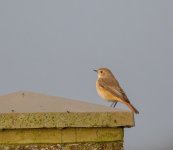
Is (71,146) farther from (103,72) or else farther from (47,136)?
(103,72)

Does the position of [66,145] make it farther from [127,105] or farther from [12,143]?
[127,105]

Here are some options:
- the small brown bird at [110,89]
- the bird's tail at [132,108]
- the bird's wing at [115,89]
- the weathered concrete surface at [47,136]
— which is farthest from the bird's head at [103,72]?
the weathered concrete surface at [47,136]

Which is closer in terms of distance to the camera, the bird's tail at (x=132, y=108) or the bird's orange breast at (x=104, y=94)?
the bird's tail at (x=132, y=108)

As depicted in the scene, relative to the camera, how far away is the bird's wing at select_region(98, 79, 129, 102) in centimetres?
1295

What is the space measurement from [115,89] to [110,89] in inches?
5.8

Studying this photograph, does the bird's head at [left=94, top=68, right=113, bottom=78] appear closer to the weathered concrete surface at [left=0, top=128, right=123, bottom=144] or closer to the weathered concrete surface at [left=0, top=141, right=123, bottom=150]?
the weathered concrete surface at [left=0, top=141, right=123, bottom=150]

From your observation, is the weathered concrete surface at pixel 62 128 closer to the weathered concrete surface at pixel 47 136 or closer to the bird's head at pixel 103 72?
the weathered concrete surface at pixel 47 136

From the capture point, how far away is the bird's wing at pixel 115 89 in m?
13.0

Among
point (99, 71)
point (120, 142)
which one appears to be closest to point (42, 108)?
point (120, 142)

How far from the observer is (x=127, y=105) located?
12.5m

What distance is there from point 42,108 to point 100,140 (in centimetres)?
59

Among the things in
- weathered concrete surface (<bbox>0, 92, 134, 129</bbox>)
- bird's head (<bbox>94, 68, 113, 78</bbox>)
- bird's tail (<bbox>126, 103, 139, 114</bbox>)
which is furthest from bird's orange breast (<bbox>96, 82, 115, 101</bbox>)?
weathered concrete surface (<bbox>0, 92, 134, 129</bbox>)

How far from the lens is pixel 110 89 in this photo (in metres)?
13.5

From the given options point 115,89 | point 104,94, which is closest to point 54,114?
point 115,89
